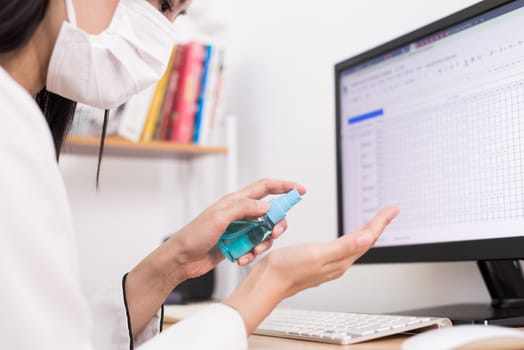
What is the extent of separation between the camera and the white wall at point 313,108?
119cm

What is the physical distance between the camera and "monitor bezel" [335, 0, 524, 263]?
0.84m

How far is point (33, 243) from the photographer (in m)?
0.54

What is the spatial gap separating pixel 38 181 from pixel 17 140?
0.04 metres

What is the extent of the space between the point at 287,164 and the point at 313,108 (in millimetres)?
169

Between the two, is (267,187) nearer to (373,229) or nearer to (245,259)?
(245,259)

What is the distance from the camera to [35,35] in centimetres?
77

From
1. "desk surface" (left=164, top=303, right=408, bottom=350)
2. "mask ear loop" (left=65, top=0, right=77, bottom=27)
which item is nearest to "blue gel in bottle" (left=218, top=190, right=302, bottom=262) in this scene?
"desk surface" (left=164, top=303, right=408, bottom=350)

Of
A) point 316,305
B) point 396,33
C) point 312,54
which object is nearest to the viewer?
point 396,33

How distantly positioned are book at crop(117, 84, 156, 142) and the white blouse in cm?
103

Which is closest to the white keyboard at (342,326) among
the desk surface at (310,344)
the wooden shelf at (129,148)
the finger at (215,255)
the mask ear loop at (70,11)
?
the desk surface at (310,344)

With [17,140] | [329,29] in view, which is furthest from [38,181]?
[329,29]

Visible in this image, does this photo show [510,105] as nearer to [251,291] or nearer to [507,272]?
[507,272]

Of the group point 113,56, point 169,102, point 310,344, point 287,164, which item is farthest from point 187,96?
point 310,344

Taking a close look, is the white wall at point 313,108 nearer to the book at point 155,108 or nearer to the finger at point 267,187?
the book at point 155,108
